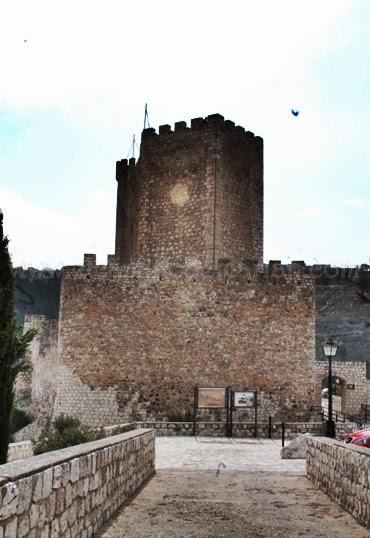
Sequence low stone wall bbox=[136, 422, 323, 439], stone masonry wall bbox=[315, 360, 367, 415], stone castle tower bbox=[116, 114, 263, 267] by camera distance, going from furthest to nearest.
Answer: stone masonry wall bbox=[315, 360, 367, 415], stone castle tower bbox=[116, 114, 263, 267], low stone wall bbox=[136, 422, 323, 439]

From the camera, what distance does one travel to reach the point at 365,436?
13.8 meters

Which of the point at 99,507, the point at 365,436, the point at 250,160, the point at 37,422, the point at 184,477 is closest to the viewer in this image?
the point at 99,507

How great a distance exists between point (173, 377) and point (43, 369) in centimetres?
710

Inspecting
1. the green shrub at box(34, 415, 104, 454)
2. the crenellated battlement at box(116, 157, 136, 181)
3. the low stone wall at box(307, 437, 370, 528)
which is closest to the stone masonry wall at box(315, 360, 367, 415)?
the crenellated battlement at box(116, 157, 136, 181)

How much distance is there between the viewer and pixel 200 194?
2697 centimetres

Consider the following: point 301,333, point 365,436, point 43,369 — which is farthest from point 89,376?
point 365,436

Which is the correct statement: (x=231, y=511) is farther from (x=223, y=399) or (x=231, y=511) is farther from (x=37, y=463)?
(x=223, y=399)

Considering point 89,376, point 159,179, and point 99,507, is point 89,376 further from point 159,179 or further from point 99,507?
point 99,507

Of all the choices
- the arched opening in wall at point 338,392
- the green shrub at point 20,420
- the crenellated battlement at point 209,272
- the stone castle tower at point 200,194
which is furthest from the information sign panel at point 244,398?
the arched opening in wall at point 338,392

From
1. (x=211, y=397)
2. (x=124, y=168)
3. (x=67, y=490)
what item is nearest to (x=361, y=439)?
(x=211, y=397)

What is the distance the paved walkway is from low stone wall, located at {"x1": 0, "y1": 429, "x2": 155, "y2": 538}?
28 cm

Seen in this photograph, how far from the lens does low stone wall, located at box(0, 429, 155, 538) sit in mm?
3834

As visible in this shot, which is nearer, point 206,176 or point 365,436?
point 365,436

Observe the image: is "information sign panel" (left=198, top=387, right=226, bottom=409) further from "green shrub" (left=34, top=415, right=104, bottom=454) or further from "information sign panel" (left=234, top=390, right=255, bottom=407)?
"green shrub" (left=34, top=415, right=104, bottom=454)
